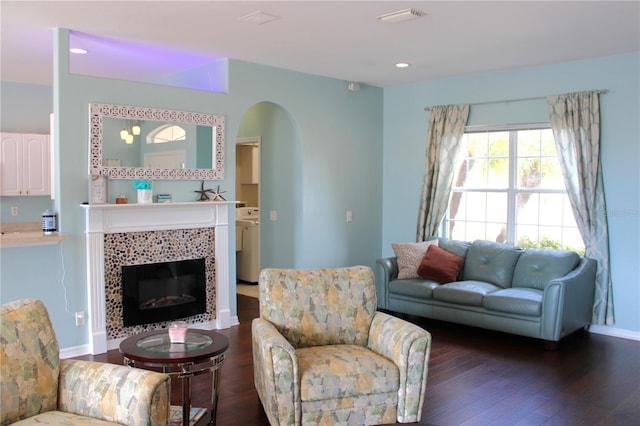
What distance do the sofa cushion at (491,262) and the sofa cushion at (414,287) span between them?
1.46ft

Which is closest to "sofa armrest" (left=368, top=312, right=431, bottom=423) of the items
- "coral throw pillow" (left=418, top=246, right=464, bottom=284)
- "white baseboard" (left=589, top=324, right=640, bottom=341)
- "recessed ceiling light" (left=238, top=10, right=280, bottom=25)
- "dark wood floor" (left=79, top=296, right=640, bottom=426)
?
"dark wood floor" (left=79, top=296, right=640, bottom=426)

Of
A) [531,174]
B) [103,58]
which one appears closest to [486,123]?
[531,174]

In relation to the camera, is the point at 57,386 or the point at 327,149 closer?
the point at 57,386

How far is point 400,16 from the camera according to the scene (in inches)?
156

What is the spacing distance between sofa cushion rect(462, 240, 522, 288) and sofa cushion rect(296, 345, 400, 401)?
2.69 metres

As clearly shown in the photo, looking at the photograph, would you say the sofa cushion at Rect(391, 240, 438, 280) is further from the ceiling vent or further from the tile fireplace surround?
the ceiling vent

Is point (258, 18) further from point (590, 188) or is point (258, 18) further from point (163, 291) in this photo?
point (590, 188)

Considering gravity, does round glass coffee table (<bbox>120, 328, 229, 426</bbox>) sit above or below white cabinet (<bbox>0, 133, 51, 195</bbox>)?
below

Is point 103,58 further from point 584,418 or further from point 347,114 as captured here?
point 584,418

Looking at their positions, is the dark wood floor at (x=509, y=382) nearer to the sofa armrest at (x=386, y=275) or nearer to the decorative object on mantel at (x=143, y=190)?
the sofa armrest at (x=386, y=275)

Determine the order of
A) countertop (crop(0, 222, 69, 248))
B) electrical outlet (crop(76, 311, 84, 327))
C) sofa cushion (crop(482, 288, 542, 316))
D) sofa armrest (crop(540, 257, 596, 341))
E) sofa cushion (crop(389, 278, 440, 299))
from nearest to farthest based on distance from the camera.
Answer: countertop (crop(0, 222, 69, 248)) → electrical outlet (crop(76, 311, 84, 327)) → sofa armrest (crop(540, 257, 596, 341)) → sofa cushion (crop(482, 288, 542, 316)) → sofa cushion (crop(389, 278, 440, 299))

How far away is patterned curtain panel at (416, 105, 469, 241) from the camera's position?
6281mm

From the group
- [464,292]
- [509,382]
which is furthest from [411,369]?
[464,292]

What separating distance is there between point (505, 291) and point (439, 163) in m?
1.78
